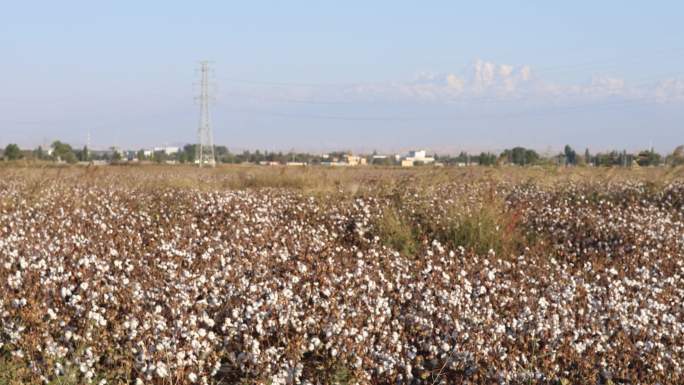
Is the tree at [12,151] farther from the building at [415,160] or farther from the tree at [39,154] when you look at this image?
the building at [415,160]

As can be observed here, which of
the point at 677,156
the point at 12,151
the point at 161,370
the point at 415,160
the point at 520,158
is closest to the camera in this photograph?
the point at 161,370

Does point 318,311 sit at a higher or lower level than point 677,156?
lower

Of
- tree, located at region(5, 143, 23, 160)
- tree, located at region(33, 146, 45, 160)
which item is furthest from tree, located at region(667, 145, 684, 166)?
tree, located at region(5, 143, 23, 160)

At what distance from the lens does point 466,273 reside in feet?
21.6

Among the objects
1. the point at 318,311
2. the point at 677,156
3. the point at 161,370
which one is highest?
the point at 677,156

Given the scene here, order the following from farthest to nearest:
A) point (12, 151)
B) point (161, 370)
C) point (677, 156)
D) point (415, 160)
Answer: point (415, 160)
point (12, 151)
point (677, 156)
point (161, 370)

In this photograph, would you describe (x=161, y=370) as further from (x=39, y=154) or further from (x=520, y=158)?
(x=39, y=154)

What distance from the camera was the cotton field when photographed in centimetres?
463

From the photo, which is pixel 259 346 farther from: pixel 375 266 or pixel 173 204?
pixel 173 204

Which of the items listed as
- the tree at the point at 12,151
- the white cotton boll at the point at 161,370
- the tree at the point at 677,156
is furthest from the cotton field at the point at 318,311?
the tree at the point at 12,151

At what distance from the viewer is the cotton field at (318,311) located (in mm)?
4629

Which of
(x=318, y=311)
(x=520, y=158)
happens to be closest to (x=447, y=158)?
(x=520, y=158)

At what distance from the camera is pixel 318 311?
5.45 metres

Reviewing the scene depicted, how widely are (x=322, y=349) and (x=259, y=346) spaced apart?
1.43 feet
